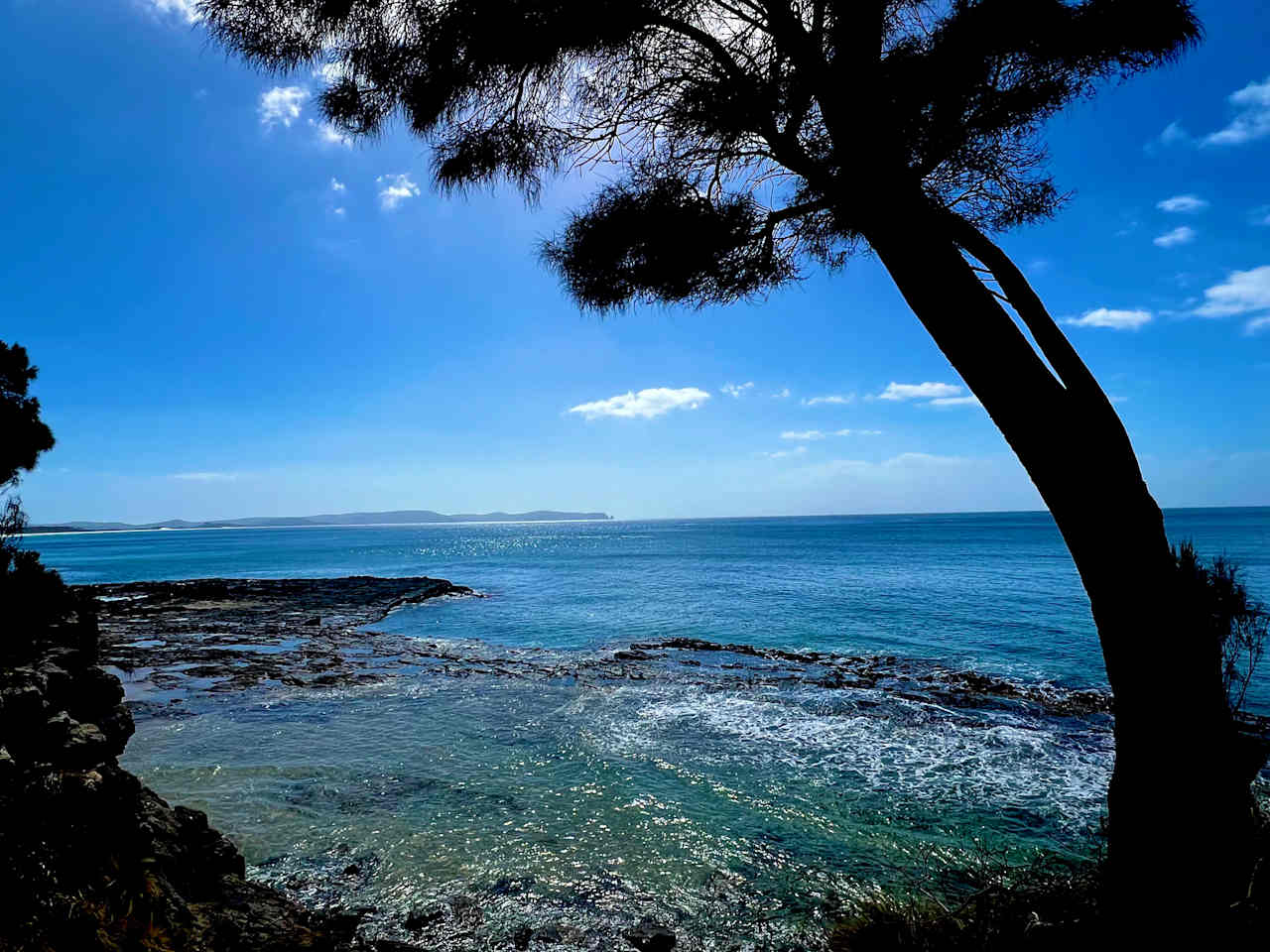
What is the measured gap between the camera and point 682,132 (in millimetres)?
3990

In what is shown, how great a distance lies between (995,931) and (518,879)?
3663 mm

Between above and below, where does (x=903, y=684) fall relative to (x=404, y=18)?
below

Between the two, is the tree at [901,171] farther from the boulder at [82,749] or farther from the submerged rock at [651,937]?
the boulder at [82,749]

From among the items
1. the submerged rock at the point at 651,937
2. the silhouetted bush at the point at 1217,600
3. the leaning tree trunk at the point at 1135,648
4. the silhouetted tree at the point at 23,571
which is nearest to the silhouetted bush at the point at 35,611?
the silhouetted tree at the point at 23,571

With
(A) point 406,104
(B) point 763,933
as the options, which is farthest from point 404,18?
(B) point 763,933

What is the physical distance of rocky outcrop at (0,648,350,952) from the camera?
2.55 meters

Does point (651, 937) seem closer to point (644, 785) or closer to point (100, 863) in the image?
point (644, 785)

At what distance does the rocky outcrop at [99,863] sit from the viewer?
255 centimetres

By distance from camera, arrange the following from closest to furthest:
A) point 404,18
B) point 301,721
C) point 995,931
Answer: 1. point 995,931
2. point 404,18
3. point 301,721

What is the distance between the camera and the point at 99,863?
3053 mm

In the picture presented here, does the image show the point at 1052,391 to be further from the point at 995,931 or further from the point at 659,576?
the point at 659,576

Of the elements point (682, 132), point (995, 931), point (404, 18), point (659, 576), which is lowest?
point (659, 576)

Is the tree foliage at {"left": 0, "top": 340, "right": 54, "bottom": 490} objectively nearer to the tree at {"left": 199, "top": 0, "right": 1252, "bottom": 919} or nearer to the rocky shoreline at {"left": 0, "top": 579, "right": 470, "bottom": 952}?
the rocky shoreline at {"left": 0, "top": 579, "right": 470, "bottom": 952}

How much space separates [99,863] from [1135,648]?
5029mm
